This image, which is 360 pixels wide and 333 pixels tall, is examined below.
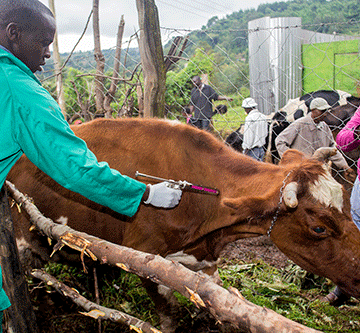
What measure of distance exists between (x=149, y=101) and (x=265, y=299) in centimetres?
255

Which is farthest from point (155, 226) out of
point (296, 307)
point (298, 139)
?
point (298, 139)

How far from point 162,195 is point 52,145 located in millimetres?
811

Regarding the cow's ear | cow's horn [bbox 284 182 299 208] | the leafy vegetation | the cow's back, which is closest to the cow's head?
cow's horn [bbox 284 182 299 208]

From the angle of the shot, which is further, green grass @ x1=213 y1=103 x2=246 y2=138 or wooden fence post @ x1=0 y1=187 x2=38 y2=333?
green grass @ x1=213 y1=103 x2=246 y2=138

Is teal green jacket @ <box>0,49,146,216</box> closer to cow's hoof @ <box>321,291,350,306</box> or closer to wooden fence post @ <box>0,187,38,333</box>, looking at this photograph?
wooden fence post @ <box>0,187,38,333</box>

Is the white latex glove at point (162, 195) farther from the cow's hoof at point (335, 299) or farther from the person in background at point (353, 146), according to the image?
the cow's hoof at point (335, 299)

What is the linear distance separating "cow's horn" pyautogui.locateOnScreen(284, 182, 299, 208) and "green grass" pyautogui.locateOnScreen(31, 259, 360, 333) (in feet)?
5.29

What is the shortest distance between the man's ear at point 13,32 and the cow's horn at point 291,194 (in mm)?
1821

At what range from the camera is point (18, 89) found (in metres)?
1.46

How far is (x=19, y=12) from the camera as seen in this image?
1.59 metres

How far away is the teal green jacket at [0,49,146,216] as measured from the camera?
57.7 inches

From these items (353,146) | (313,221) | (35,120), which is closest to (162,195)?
(35,120)

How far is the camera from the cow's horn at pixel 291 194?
2.18 meters

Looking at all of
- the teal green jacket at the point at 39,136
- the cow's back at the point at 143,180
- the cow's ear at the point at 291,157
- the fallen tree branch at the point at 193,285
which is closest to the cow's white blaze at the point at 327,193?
the cow's ear at the point at 291,157
